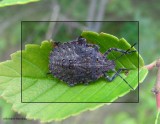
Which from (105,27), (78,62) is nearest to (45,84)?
(78,62)

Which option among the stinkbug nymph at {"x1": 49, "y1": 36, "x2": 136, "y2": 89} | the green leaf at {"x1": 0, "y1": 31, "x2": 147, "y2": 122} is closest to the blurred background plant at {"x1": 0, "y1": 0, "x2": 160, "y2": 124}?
the stinkbug nymph at {"x1": 49, "y1": 36, "x2": 136, "y2": 89}

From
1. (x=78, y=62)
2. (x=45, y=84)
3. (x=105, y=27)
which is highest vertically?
(x=105, y=27)

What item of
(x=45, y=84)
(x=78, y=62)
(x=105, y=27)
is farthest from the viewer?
(x=105, y=27)

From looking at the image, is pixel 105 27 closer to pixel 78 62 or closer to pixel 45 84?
pixel 78 62

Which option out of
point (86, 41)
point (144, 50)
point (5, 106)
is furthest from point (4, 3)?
point (144, 50)

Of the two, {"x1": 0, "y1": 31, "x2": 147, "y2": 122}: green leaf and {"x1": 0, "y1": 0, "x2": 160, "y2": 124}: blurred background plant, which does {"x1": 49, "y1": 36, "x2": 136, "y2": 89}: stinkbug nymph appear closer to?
{"x1": 0, "y1": 31, "x2": 147, "y2": 122}: green leaf

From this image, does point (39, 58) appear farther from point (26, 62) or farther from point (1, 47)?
point (1, 47)
